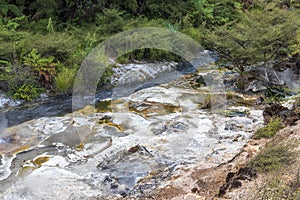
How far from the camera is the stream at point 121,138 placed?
5.12 metres

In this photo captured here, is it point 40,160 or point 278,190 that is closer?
point 278,190

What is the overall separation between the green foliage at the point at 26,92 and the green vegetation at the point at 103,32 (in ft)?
0.09

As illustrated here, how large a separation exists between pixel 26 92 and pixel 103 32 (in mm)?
4329

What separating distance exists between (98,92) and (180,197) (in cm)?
577

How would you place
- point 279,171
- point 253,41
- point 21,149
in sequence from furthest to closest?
point 253,41 → point 21,149 → point 279,171

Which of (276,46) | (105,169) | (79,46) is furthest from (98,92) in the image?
(276,46)

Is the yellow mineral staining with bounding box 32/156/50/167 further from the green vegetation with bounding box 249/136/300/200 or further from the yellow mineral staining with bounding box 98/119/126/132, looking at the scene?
the green vegetation with bounding box 249/136/300/200

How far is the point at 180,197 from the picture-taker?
14.1ft

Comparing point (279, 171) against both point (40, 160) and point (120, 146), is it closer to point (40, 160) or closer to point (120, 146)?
point (120, 146)

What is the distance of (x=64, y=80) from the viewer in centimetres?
920

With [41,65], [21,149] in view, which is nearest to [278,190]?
[21,149]

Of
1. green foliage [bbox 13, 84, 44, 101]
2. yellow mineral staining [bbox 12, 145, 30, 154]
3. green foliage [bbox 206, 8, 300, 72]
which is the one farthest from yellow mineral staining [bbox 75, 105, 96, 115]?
green foliage [bbox 206, 8, 300, 72]

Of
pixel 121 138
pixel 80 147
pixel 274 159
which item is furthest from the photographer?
pixel 121 138

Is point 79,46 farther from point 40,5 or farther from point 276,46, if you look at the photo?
point 276,46
